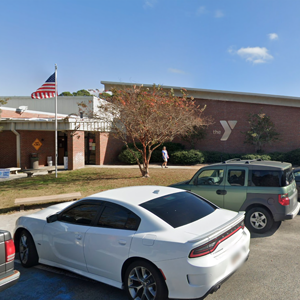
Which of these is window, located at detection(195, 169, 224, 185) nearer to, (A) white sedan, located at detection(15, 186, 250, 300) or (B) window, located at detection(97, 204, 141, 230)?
(A) white sedan, located at detection(15, 186, 250, 300)

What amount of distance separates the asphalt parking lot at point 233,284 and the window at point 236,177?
73.2 inches

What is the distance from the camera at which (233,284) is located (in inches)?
168

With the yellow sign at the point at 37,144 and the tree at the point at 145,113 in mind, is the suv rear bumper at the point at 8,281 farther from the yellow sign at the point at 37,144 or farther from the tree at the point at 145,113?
the yellow sign at the point at 37,144

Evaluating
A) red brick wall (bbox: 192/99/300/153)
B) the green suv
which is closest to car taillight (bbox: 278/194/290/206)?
the green suv

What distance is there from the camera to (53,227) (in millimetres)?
4691

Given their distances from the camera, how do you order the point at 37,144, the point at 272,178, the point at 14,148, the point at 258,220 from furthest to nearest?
the point at 37,144
the point at 14,148
the point at 258,220
the point at 272,178

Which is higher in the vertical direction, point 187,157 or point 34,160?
point 187,157

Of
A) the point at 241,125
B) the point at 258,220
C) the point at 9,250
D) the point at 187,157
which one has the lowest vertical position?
the point at 258,220

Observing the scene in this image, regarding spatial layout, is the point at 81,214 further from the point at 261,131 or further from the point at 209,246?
the point at 261,131

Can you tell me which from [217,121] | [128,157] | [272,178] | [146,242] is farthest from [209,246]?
[217,121]

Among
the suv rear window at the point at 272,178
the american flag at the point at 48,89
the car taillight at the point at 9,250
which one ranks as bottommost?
the car taillight at the point at 9,250

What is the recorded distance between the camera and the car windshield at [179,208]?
3.96 meters

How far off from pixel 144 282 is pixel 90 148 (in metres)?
21.1

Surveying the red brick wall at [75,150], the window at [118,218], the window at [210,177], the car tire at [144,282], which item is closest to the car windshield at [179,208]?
the window at [118,218]
